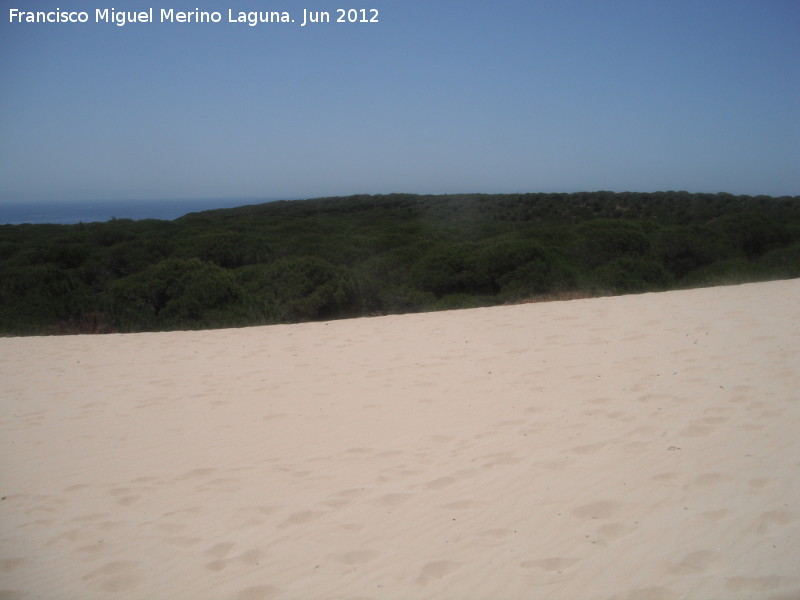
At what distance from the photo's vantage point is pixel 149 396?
724cm

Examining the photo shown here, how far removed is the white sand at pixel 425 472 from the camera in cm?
323

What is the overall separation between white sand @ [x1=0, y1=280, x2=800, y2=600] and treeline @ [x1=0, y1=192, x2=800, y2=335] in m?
6.26

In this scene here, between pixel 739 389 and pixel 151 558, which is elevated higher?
pixel 739 389

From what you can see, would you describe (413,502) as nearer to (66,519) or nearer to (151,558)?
(151,558)

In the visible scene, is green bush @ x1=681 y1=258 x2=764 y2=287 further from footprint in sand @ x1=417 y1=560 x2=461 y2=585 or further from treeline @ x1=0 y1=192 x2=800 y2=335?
footprint in sand @ x1=417 y1=560 x2=461 y2=585

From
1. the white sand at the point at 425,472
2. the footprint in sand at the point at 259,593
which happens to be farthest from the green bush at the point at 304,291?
the footprint in sand at the point at 259,593

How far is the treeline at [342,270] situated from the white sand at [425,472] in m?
6.26

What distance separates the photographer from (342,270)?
16.2 metres

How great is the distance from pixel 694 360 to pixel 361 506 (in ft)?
14.3

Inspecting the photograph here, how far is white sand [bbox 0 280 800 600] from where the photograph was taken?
323 cm

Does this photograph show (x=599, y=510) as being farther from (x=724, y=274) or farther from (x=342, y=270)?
(x=724, y=274)

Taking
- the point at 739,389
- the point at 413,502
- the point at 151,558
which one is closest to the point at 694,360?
the point at 739,389

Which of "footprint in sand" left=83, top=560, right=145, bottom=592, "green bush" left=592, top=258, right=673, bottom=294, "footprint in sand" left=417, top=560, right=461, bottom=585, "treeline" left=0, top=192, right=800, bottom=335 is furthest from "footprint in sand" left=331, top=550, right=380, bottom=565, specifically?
"green bush" left=592, top=258, right=673, bottom=294

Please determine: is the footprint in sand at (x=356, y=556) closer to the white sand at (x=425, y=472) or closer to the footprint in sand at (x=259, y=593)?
the white sand at (x=425, y=472)
